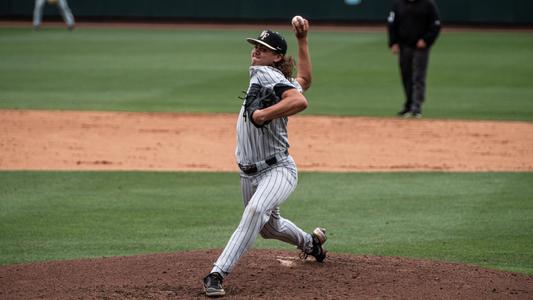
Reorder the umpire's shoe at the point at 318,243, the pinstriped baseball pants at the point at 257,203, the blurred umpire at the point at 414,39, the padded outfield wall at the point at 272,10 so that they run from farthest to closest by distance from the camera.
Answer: the padded outfield wall at the point at 272,10 → the blurred umpire at the point at 414,39 → the umpire's shoe at the point at 318,243 → the pinstriped baseball pants at the point at 257,203

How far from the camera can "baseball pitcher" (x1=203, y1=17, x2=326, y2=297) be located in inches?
246

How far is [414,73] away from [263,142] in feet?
33.9

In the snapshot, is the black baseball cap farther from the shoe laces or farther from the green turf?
the green turf

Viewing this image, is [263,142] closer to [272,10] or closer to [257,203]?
[257,203]

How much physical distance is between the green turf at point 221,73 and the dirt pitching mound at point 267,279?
974 cm

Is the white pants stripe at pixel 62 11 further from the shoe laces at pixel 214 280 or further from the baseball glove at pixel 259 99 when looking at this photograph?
the shoe laces at pixel 214 280

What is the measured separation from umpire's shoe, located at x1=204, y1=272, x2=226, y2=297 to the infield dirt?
112mm

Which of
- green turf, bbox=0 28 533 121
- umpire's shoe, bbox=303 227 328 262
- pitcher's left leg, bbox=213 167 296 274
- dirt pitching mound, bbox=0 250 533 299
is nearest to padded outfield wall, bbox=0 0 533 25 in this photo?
green turf, bbox=0 28 533 121

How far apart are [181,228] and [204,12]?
26.6 m

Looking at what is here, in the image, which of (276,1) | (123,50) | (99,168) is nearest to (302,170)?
(99,168)

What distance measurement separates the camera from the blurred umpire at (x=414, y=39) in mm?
16266

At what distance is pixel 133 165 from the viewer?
488 inches

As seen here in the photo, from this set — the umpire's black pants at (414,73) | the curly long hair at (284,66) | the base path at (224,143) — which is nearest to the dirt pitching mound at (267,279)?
the curly long hair at (284,66)

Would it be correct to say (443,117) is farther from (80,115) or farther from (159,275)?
(159,275)
